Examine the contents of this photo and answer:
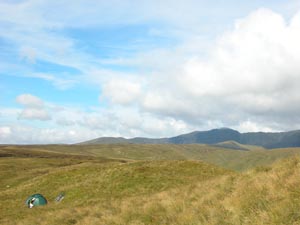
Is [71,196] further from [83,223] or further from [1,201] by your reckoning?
[83,223]

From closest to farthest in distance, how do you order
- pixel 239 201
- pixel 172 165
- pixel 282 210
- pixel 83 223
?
1. pixel 282 210
2. pixel 239 201
3. pixel 83 223
4. pixel 172 165

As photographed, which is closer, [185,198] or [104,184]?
[185,198]

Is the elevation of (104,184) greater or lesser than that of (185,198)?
lesser

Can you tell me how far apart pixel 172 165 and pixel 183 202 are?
1220 inches

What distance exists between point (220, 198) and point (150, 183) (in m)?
22.8

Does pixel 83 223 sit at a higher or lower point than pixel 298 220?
lower

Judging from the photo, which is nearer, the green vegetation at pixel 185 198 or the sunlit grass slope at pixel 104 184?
the green vegetation at pixel 185 198

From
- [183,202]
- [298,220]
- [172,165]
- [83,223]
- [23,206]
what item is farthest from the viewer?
[172,165]

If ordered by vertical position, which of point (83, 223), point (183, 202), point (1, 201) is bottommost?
point (1, 201)

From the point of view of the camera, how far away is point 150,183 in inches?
1489

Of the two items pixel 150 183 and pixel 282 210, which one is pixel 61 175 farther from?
pixel 282 210

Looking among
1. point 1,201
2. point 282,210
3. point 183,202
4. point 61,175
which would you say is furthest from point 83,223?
point 61,175

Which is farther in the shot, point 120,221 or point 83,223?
point 83,223

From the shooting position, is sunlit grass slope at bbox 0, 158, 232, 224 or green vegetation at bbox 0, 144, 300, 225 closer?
green vegetation at bbox 0, 144, 300, 225
